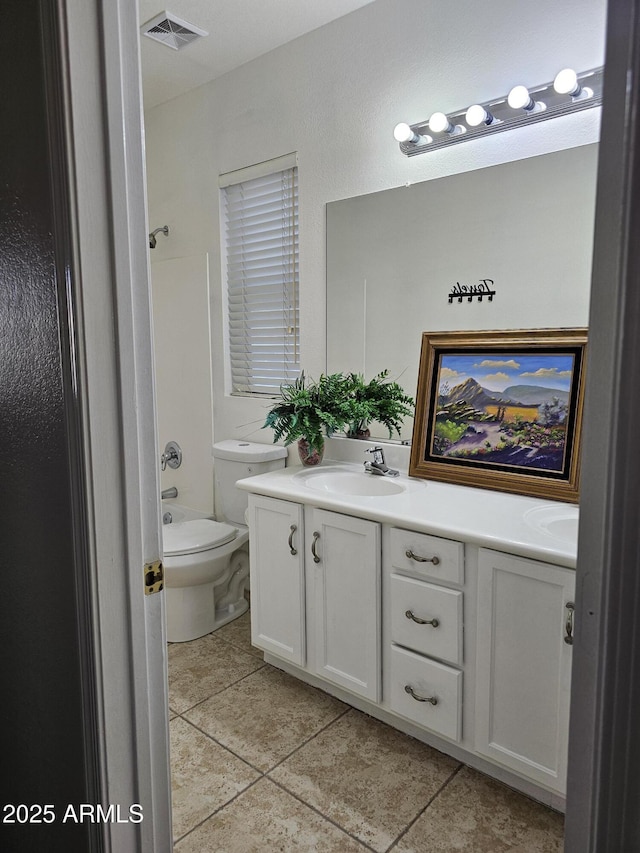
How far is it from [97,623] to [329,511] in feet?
3.90

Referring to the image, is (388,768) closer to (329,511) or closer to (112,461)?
(329,511)

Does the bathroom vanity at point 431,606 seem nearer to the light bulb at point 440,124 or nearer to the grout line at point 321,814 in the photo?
the grout line at point 321,814

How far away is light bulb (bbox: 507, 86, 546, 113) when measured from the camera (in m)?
1.93

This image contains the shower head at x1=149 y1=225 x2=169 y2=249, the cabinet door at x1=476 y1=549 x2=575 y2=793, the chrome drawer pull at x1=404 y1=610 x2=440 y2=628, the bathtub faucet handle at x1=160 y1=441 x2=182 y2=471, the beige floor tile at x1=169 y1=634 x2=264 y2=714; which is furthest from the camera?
the bathtub faucet handle at x1=160 y1=441 x2=182 y2=471

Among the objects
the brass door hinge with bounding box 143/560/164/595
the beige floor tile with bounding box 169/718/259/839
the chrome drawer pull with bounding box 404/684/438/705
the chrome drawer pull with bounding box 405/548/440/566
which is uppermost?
the brass door hinge with bounding box 143/560/164/595

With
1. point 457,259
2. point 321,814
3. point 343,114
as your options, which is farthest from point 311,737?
point 343,114

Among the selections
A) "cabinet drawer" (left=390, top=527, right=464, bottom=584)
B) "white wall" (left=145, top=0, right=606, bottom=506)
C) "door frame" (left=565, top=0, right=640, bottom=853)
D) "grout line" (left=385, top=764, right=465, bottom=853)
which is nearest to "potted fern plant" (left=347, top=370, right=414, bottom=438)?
"white wall" (left=145, top=0, right=606, bottom=506)

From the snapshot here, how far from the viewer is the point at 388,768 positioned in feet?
6.23

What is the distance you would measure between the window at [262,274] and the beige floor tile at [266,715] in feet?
4.51

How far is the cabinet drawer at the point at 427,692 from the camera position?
5.85 feet

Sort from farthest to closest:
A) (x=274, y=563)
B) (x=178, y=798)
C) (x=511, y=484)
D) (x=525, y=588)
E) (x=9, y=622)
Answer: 1. (x=274, y=563)
2. (x=511, y=484)
3. (x=178, y=798)
4. (x=525, y=588)
5. (x=9, y=622)

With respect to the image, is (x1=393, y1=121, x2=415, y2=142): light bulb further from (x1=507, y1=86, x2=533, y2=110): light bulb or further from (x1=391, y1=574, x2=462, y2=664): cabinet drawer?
(x1=391, y1=574, x2=462, y2=664): cabinet drawer

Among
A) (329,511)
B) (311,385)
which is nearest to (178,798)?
(329,511)

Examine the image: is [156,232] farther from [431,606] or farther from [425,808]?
[425,808]
